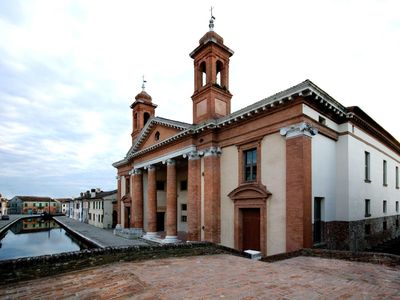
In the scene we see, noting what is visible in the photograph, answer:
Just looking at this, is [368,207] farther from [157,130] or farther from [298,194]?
[157,130]

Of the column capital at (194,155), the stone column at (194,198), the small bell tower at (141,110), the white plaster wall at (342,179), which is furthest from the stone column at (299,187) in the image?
the small bell tower at (141,110)

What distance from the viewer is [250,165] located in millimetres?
13531

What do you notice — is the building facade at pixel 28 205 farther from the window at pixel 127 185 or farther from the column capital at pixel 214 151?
the column capital at pixel 214 151

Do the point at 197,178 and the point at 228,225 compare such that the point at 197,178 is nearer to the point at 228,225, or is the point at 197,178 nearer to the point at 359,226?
the point at 228,225

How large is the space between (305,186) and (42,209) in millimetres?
109819

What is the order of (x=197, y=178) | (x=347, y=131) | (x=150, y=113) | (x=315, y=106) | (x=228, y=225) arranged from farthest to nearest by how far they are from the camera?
(x=150, y=113) → (x=197, y=178) → (x=228, y=225) → (x=347, y=131) → (x=315, y=106)

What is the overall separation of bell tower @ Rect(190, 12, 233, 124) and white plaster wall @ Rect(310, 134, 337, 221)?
6.63m

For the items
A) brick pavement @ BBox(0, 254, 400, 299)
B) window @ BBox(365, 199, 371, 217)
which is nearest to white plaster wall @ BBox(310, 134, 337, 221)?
window @ BBox(365, 199, 371, 217)

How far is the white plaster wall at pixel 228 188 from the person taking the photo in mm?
14227

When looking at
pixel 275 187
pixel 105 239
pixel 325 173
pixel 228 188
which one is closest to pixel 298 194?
pixel 275 187

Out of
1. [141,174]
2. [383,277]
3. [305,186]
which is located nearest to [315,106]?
[305,186]

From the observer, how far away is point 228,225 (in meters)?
14.4

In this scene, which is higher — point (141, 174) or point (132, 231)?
point (141, 174)

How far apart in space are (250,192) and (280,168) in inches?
86.0
